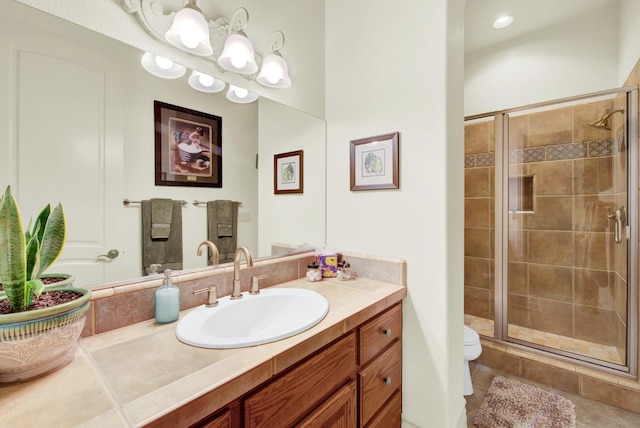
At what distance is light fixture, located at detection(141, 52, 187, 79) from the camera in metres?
1.03

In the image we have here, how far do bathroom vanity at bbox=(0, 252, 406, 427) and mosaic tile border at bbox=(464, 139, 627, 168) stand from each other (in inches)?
83.5

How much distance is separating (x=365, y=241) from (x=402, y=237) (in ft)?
0.73

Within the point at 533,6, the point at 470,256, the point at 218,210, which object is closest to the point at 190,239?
the point at 218,210

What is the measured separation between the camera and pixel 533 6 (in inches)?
83.3

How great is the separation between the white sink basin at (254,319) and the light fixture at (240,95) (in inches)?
36.3

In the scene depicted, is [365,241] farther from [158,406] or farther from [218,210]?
[158,406]

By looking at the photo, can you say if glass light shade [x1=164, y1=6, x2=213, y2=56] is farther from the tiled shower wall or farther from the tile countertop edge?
the tiled shower wall

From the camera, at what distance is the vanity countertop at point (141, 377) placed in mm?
511

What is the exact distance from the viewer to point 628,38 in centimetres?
191

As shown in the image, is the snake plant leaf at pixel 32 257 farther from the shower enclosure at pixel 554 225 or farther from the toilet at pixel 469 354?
the shower enclosure at pixel 554 225

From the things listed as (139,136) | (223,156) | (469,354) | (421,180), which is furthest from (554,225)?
(139,136)

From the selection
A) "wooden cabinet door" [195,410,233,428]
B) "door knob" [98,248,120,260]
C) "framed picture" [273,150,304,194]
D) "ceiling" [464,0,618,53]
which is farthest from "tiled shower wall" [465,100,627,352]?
"door knob" [98,248,120,260]

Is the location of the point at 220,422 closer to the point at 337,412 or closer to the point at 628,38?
the point at 337,412

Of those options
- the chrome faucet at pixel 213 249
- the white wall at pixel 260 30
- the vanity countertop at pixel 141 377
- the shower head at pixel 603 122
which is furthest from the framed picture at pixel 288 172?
the shower head at pixel 603 122
